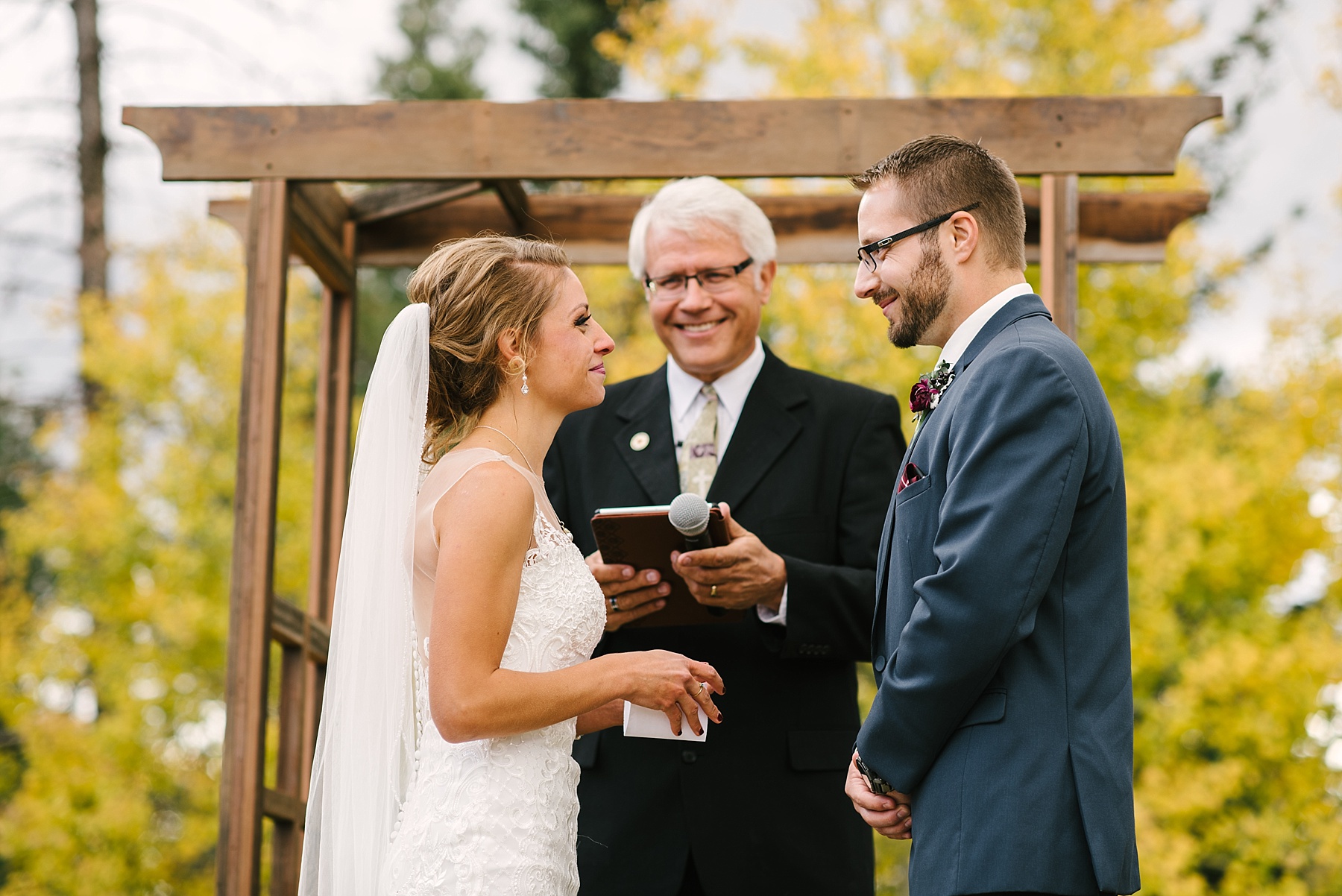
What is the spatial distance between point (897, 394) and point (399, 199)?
5296 millimetres

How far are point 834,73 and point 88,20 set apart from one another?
860 cm

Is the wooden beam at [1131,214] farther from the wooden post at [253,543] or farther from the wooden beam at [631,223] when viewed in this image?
the wooden post at [253,543]

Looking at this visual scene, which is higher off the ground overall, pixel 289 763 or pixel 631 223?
pixel 631 223

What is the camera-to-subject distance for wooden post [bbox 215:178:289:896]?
3887 mm

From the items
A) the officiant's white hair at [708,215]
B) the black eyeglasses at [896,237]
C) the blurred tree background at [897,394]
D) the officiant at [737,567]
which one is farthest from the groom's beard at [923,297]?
the blurred tree background at [897,394]

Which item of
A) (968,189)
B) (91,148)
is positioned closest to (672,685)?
(968,189)

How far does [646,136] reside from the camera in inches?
163

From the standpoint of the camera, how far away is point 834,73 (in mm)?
10234

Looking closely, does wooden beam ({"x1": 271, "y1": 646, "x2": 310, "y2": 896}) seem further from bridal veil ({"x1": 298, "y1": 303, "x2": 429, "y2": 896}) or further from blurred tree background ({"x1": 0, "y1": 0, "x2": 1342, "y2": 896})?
blurred tree background ({"x1": 0, "y1": 0, "x2": 1342, "y2": 896})

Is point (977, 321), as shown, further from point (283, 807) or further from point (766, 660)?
point (283, 807)

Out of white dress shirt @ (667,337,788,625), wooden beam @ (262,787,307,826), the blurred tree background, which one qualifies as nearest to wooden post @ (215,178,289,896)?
wooden beam @ (262,787,307,826)

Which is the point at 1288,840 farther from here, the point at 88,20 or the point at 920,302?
the point at 88,20

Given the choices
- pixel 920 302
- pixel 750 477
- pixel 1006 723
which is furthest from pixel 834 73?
pixel 1006 723

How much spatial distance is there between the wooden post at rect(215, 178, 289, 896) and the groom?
7.28 ft
